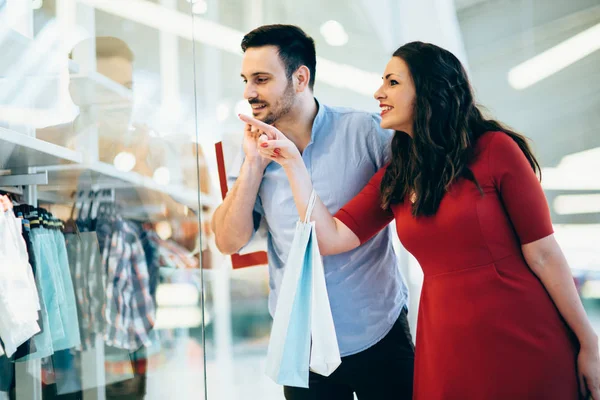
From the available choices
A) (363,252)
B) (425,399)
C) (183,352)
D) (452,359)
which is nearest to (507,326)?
(452,359)

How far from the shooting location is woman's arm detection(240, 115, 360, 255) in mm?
1358

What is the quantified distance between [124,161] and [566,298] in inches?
75.2

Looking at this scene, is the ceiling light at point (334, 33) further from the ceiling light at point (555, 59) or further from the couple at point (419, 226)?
the couple at point (419, 226)

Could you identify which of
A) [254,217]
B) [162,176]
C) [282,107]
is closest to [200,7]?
[162,176]

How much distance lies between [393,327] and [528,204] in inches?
19.5

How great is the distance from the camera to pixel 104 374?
2307mm

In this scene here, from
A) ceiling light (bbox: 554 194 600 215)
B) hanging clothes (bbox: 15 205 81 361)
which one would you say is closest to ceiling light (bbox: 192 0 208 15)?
hanging clothes (bbox: 15 205 81 361)

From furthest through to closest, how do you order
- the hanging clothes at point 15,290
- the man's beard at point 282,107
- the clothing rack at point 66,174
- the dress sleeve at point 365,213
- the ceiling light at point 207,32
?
the ceiling light at point 207,32 → the clothing rack at point 66,174 → the hanging clothes at point 15,290 → the man's beard at point 282,107 → the dress sleeve at point 365,213

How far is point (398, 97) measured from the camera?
4.55ft

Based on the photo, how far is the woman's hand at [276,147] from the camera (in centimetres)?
135

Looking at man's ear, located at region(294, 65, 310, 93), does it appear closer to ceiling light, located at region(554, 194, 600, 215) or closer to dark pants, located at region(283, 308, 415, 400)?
dark pants, located at region(283, 308, 415, 400)

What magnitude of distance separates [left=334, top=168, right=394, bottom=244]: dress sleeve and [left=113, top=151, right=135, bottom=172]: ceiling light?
1373 millimetres

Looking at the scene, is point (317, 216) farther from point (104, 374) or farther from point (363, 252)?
point (104, 374)

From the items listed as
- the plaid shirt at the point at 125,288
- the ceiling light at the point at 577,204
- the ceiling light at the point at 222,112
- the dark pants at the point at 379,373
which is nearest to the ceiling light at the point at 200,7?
the ceiling light at the point at 222,112
